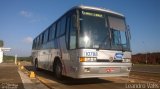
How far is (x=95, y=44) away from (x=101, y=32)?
27.8 inches

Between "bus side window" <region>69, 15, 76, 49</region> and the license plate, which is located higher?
"bus side window" <region>69, 15, 76, 49</region>

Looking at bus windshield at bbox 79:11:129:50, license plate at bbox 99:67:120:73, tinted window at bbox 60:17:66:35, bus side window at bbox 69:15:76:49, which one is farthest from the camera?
tinted window at bbox 60:17:66:35

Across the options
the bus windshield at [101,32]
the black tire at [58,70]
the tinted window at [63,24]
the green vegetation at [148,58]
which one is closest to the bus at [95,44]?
the bus windshield at [101,32]

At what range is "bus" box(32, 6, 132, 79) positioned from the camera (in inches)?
406

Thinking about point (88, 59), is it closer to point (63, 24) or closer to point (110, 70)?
point (110, 70)

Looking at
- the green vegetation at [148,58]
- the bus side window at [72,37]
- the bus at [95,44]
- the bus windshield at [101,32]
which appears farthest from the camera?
the green vegetation at [148,58]

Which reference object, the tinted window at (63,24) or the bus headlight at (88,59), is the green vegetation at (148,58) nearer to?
the tinted window at (63,24)

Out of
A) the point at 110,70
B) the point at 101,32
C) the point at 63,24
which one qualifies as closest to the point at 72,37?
the point at 101,32

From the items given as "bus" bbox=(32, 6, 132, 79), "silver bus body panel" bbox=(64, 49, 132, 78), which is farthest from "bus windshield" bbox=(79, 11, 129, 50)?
"silver bus body panel" bbox=(64, 49, 132, 78)

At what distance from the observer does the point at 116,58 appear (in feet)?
36.0

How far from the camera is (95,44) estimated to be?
34.5ft

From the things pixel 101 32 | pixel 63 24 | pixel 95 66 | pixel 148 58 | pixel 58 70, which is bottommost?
pixel 58 70

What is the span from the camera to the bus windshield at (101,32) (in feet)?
34.3

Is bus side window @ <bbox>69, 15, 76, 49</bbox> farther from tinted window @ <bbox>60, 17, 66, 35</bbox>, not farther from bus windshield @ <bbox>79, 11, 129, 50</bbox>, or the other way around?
tinted window @ <bbox>60, 17, 66, 35</bbox>
